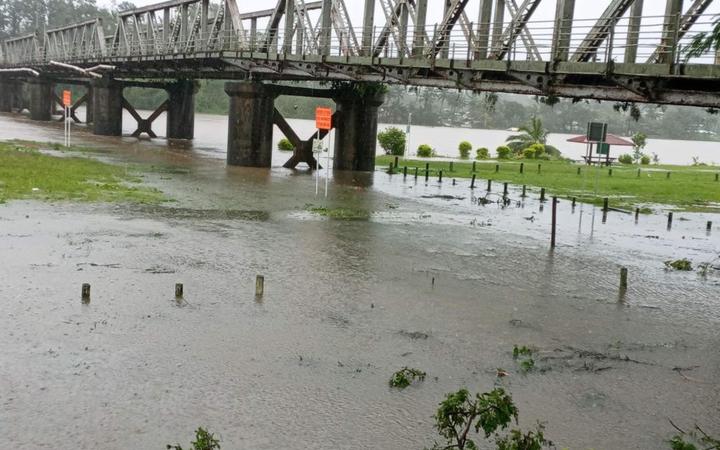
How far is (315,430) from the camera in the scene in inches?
361

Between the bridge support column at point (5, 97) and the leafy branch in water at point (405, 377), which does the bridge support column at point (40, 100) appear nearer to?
the bridge support column at point (5, 97)

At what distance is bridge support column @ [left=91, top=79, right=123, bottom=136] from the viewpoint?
6394cm

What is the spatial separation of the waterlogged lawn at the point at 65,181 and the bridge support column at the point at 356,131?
12055mm

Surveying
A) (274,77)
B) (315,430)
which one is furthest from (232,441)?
(274,77)

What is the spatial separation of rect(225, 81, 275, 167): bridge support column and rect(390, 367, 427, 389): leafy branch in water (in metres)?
31.1

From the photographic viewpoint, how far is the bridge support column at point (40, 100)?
8344 centimetres

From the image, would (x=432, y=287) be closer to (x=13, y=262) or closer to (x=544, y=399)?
(x=544, y=399)

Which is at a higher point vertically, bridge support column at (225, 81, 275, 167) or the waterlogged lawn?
bridge support column at (225, 81, 275, 167)

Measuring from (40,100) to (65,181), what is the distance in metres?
60.6

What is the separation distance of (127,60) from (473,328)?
5122 centimetres

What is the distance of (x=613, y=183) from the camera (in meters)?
45.2

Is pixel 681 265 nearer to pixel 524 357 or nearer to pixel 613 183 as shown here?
pixel 524 357

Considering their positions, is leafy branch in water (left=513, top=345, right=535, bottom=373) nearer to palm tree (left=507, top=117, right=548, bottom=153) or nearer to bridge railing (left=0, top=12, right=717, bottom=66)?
bridge railing (left=0, top=12, right=717, bottom=66)

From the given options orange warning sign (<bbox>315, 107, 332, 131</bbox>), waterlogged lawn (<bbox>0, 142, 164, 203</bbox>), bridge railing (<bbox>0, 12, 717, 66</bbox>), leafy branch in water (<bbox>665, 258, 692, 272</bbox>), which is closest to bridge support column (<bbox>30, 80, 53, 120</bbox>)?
bridge railing (<bbox>0, 12, 717, 66</bbox>)
